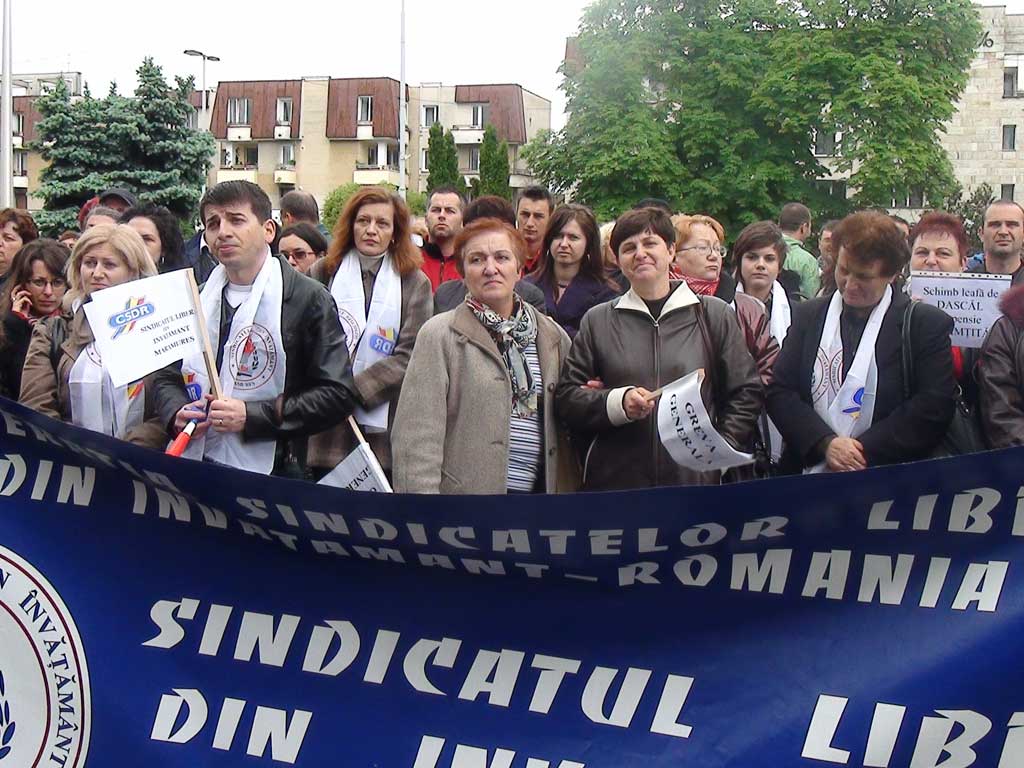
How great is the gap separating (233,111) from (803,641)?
268 ft

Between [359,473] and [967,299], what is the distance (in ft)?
7.69

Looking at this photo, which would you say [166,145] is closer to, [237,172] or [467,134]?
[467,134]

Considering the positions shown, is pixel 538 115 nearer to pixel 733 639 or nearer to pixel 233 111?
pixel 233 111

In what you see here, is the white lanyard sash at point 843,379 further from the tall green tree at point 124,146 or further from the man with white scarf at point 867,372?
the tall green tree at point 124,146

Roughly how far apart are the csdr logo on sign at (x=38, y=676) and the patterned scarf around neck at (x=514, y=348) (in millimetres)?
1639

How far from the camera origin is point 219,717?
3410mm

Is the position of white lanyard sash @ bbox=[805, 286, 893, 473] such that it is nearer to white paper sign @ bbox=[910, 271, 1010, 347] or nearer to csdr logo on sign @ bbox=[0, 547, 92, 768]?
white paper sign @ bbox=[910, 271, 1010, 347]

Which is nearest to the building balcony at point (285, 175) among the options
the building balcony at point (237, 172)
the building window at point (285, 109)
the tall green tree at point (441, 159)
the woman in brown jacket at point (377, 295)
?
the building balcony at point (237, 172)

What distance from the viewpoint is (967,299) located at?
4758 millimetres

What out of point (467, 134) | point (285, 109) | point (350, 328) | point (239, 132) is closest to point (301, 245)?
point (350, 328)

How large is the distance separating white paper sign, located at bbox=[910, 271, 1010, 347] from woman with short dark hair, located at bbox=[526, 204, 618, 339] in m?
1.77

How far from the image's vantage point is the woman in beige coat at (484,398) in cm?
432

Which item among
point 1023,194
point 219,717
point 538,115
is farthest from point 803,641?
point 538,115

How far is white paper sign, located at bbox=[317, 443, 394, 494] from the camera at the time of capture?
3990 millimetres
